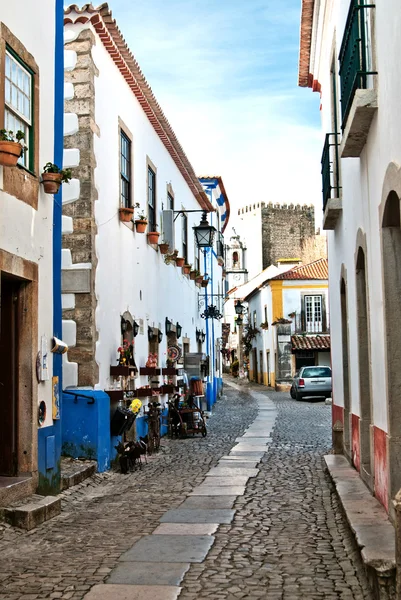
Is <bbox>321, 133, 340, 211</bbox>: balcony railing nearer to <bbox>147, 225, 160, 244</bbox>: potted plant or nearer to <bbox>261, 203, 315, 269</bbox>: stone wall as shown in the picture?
<bbox>147, 225, 160, 244</bbox>: potted plant

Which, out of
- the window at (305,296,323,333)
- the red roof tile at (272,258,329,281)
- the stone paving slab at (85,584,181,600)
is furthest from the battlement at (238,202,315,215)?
the stone paving slab at (85,584,181,600)

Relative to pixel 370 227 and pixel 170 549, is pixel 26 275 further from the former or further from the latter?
pixel 370 227

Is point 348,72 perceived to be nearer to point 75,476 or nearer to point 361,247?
point 361,247

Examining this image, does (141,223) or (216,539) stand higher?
(141,223)

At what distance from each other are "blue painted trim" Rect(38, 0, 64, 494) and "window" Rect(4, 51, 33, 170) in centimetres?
72

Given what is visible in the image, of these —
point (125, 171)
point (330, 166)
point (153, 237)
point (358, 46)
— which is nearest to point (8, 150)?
point (358, 46)

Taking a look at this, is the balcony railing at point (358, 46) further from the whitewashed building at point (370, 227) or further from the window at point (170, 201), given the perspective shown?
the window at point (170, 201)

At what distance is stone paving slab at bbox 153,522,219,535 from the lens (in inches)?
276

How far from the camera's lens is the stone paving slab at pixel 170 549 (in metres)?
6.05

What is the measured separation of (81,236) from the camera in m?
10.9

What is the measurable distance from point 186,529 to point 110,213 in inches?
236

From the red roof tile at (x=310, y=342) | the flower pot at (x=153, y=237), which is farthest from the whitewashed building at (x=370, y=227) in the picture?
the red roof tile at (x=310, y=342)

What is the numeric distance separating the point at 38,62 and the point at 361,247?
13.0 ft

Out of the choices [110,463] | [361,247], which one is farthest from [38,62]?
[110,463]
